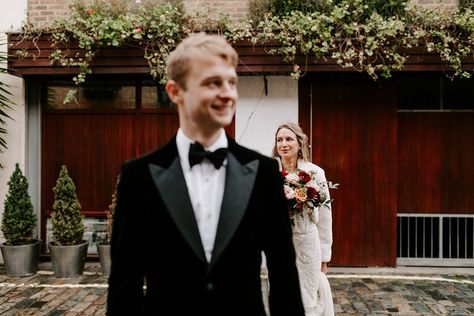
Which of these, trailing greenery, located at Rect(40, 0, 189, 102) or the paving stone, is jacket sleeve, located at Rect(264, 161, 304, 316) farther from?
trailing greenery, located at Rect(40, 0, 189, 102)

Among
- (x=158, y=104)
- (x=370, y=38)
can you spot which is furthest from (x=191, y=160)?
(x=158, y=104)

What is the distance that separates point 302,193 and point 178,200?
8.39 ft

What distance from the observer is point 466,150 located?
7707 mm

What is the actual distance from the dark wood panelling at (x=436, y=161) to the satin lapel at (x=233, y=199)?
641 centimetres

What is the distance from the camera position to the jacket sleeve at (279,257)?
1.93 metres

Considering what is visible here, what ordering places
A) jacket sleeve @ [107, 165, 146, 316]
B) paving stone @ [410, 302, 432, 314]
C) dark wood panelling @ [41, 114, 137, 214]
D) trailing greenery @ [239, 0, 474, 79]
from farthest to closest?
dark wood panelling @ [41, 114, 137, 214] < trailing greenery @ [239, 0, 474, 79] < paving stone @ [410, 302, 432, 314] < jacket sleeve @ [107, 165, 146, 316]

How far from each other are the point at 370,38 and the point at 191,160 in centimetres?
561

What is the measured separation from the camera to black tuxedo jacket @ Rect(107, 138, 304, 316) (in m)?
1.77

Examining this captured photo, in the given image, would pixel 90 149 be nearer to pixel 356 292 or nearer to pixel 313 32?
pixel 313 32

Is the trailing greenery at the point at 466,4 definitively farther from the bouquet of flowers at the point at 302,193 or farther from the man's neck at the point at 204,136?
the man's neck at the point at 204,136

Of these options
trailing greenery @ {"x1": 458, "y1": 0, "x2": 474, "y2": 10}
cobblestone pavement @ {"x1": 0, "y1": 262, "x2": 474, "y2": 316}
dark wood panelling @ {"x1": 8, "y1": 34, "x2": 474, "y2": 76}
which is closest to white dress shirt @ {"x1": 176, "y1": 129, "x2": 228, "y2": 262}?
cobblestone pavement @ {"x1": 0, "y1": 262, "x2": 474, "y2": 316}

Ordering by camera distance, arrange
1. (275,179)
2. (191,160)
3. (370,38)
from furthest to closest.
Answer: (370,38)
(275,179)
(191,160)

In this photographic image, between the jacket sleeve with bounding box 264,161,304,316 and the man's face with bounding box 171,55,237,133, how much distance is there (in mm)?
340

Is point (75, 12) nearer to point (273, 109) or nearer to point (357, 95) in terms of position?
point (273, 109)
